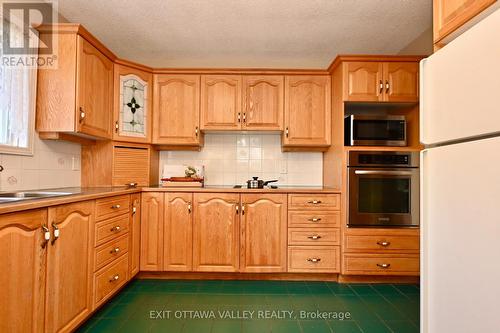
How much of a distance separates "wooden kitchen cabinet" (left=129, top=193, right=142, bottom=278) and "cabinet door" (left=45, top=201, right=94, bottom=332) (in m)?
0.62

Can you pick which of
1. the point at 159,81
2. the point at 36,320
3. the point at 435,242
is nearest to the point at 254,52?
the point at 159,81

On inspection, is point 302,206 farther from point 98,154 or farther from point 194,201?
point 98,154

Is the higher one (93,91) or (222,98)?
(222,98)

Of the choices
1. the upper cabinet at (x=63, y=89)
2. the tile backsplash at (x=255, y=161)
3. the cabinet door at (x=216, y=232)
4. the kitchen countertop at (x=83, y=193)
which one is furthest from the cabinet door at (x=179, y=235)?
the upper cabinet at (x=63, y=89)

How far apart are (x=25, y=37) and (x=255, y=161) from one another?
231cm

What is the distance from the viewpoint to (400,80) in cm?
258

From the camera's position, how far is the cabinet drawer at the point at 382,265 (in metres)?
2.49

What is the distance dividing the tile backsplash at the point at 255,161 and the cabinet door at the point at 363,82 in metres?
0.87

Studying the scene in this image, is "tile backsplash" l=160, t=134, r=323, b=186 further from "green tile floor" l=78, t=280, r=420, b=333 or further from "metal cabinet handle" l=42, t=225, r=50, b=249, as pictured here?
"metal cabinet handle" l=42, t=225, r=50, b=249

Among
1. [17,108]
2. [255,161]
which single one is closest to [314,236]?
[255,161]

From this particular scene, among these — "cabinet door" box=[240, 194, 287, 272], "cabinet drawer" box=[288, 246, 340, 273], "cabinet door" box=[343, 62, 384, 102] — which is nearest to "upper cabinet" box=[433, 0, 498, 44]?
"cabinet door" box=[343, 62, 384, 102]

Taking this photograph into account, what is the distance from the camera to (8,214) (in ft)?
3.69

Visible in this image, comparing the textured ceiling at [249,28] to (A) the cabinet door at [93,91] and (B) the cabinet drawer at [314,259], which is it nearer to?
(A) the cabinet door at [93,91]

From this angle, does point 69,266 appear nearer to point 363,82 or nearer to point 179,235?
point 179,235
